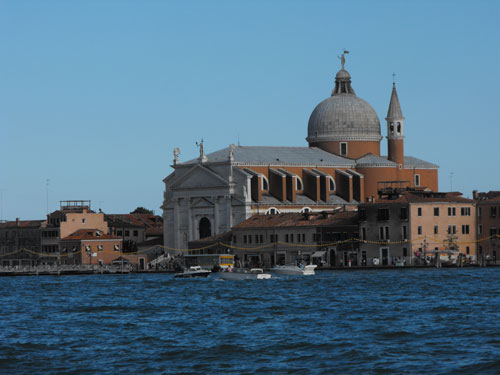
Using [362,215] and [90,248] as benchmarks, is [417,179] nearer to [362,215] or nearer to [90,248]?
[362,215]

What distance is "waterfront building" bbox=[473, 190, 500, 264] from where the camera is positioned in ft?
287

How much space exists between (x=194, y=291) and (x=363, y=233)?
85.9 feet

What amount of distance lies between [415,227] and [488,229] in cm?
667

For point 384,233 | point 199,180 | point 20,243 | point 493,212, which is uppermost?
point 199,180

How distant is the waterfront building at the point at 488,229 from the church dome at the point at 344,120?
22205mm

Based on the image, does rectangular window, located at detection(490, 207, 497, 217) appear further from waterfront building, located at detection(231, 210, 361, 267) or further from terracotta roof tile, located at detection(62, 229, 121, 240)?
terracotta roof tile, located at detection(62, 229, 121, 240)

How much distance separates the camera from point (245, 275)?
75250 mm

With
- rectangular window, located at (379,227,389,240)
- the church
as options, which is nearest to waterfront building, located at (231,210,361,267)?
rectangular window, located at (379,227,389,240)

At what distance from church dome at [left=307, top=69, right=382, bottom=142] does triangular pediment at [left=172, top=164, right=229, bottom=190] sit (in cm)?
1326

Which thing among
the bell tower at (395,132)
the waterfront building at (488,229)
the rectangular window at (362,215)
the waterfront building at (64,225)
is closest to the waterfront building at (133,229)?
the waterfront building at (64,225)

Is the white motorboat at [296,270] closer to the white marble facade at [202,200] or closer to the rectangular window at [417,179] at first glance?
the white marble facade at [202,200]

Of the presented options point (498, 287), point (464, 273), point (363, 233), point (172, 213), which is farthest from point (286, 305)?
point (172, 213)

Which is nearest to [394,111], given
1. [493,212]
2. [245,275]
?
[493,212]

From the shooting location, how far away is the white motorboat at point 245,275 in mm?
74731
